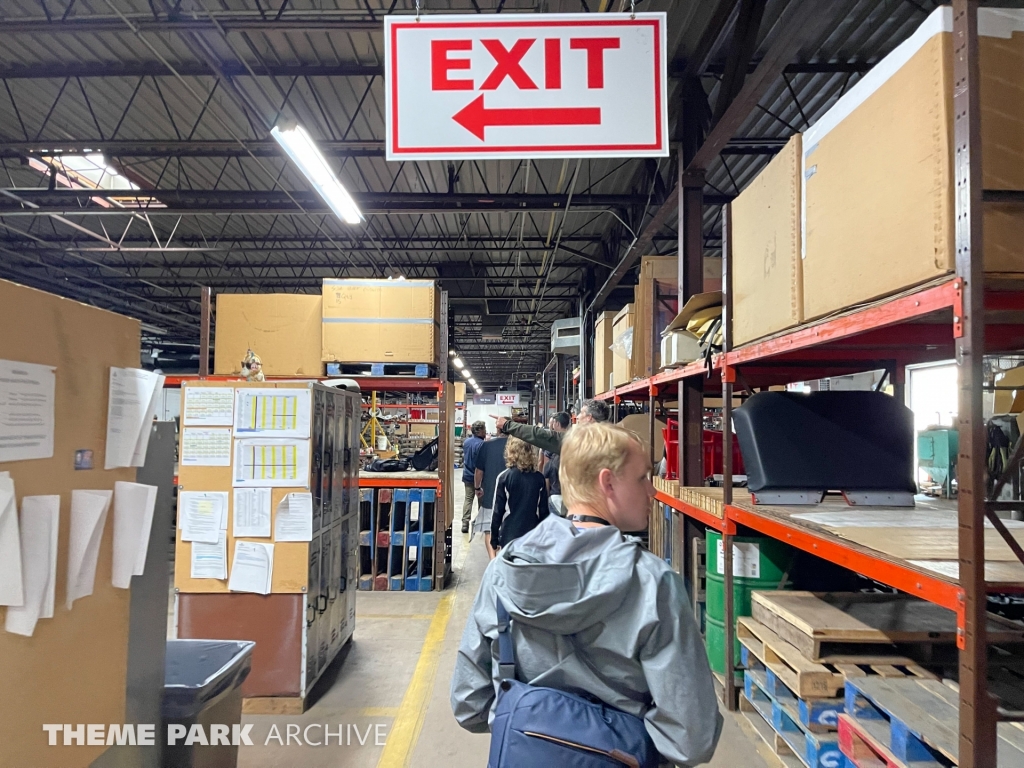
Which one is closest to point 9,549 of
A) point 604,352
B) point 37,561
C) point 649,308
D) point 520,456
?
point 37,561

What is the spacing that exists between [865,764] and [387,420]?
42.1 ft

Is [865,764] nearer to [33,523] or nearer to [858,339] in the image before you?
[858,339]

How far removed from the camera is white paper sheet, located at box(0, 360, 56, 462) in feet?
4.29

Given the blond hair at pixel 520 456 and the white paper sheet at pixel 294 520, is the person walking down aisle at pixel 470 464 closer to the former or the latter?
the blond hair at pixel 520 456

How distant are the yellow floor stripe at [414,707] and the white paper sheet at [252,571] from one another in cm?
123

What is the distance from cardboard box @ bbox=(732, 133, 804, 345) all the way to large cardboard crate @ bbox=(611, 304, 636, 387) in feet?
8.68

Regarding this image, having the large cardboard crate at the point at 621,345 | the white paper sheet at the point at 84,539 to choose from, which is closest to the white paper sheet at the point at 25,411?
the white paper sheet at the point at 84,539

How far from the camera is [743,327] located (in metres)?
3.40

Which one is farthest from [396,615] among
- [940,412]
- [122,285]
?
[122,285]

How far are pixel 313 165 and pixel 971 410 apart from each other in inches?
244

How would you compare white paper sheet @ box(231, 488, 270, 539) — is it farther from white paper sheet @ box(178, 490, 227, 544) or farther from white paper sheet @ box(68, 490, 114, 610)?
white paper sheet @ box(68, 490, 114, 610)

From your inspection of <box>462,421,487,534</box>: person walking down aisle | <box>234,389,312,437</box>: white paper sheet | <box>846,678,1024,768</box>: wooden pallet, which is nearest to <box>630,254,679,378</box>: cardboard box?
<box>462,421,487,534</box>: person walking down aisle

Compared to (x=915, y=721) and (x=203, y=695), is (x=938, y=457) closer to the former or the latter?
(x=915, y=721)

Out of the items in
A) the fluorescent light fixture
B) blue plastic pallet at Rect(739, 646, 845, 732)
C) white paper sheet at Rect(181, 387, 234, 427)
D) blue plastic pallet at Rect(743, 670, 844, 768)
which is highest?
the fluorescent light fixture
